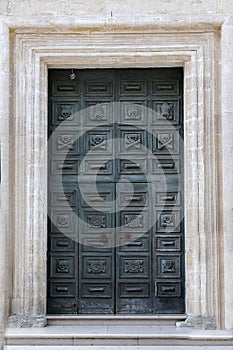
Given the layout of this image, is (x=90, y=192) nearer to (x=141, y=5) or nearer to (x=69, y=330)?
(x=69, y=330)

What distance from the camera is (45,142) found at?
6629 mm

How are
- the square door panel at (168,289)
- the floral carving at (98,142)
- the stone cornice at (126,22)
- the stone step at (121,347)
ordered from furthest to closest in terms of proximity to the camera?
1. the floral carving at (98,142)
2. the square door panel at (168,289)
3. the stone cornice at (126,22)
4. the stone step at (121,347)

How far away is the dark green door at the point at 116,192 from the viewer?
6.78 metres

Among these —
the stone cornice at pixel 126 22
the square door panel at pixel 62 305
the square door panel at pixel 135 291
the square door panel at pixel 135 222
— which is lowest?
the square door panel at pixel 62 305

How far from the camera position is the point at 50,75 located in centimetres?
→ 689

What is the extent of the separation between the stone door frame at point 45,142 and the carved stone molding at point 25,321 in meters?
0.03

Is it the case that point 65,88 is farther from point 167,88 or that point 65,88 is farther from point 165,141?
point 165,141

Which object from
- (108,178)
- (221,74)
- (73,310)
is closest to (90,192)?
(108,178)

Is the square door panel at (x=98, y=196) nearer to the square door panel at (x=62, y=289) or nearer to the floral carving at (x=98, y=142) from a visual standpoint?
the floral carving at (x=98, y=142)

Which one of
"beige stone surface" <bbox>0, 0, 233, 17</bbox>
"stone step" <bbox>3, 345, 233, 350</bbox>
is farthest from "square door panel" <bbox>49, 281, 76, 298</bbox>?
"beige stone surface" <bbox>0, 0, 233, 17</bbox>

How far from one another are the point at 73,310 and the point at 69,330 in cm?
42

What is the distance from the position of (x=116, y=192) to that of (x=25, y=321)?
1528 millimetres

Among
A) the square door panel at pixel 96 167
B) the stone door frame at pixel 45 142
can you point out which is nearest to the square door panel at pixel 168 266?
the stone door frame at pixel 45 142

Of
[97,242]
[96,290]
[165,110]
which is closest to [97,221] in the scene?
[97,242]
